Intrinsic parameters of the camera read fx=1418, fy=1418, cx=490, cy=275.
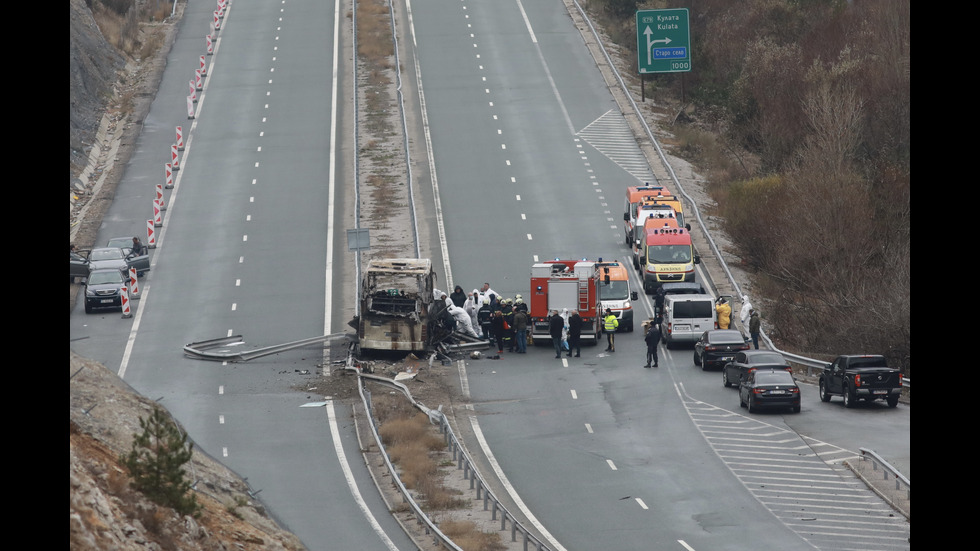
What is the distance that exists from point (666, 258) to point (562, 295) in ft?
21.7

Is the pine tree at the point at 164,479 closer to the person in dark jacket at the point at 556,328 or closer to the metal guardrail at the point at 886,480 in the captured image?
the metal guardrail at the point at 886,480

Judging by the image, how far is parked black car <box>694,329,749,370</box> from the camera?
38250 millimetres

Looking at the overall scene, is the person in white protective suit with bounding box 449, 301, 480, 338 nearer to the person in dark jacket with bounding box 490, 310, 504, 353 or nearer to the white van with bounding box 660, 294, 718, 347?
the person in dark jacket with bounding box 490, 310, 504, 353

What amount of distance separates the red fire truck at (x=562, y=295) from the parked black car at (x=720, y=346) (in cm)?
395

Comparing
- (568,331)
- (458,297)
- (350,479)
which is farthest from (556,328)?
(350,479)

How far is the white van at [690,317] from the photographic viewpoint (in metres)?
41.0

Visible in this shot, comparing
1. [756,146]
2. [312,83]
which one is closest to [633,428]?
[756,146]

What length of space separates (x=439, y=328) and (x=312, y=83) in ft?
123

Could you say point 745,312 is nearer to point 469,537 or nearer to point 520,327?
point 520,327

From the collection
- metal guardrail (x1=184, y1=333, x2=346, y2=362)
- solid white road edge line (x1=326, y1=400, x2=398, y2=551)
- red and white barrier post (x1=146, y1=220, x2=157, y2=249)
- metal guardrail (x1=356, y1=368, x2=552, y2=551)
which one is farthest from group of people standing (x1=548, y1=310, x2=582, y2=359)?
red and white barrier post (x1=146, y1=220, x2=157, y2=249)

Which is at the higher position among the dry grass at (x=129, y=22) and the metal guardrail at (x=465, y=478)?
the dry grass at (x=129, y=22)

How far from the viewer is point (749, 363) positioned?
117ft

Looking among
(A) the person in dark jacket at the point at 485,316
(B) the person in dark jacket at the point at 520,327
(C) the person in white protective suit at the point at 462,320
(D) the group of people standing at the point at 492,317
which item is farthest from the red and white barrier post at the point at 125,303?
(B) the person in dark jacket at the point at 520,327

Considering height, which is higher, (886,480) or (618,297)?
(618,297)
